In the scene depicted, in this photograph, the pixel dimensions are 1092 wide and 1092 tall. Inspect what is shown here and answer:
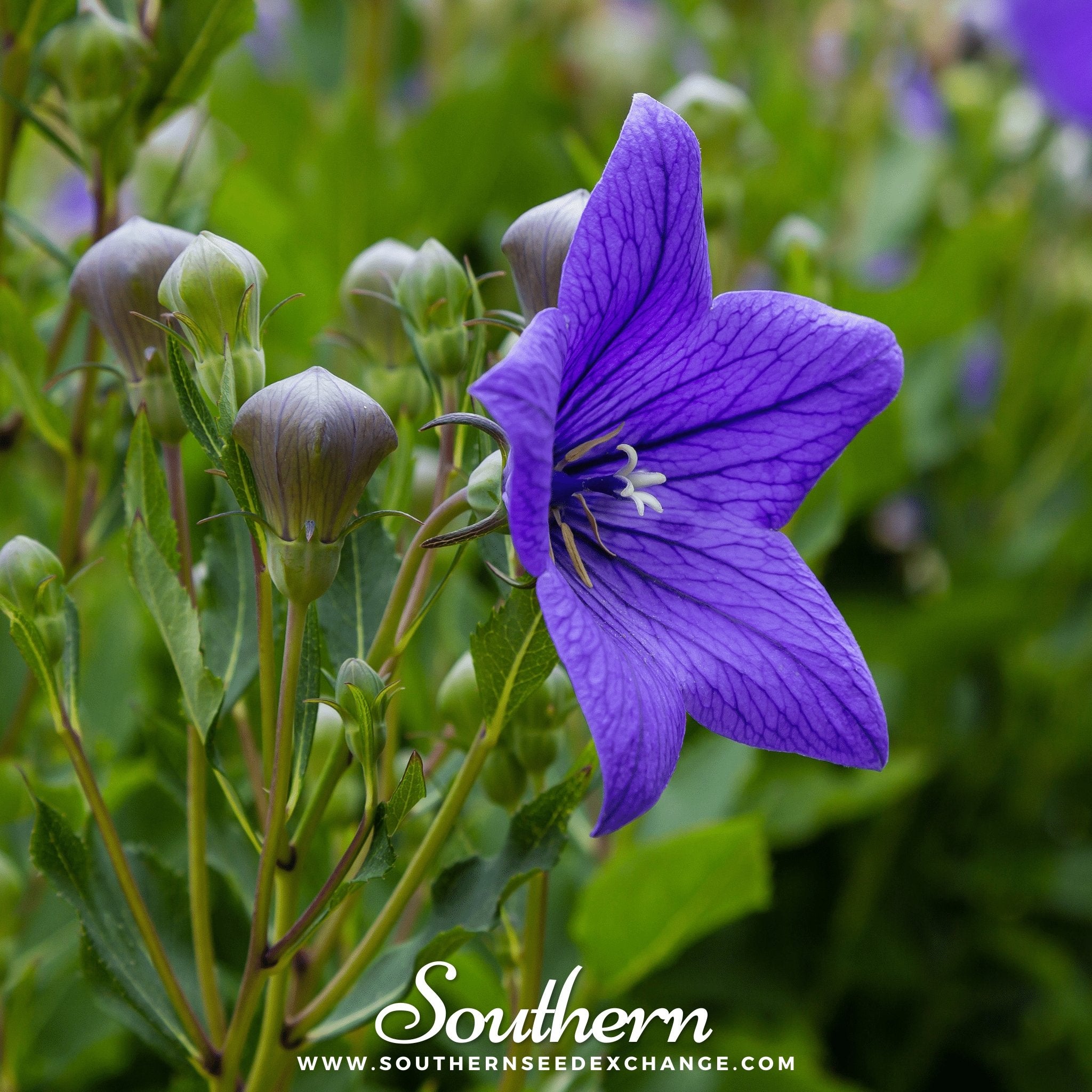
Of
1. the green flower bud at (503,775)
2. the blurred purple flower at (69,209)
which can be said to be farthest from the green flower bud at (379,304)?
the blurred purple flower at (69,209)

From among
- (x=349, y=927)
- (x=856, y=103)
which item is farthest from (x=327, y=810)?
(x=856, y=103)

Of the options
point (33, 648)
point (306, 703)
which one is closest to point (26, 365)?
point (33, 648)

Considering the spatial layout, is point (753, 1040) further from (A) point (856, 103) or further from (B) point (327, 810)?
(A) point (856, 103)

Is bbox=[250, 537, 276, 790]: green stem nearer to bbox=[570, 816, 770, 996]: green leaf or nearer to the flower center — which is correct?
the flower center

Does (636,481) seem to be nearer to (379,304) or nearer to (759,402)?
(759,402)

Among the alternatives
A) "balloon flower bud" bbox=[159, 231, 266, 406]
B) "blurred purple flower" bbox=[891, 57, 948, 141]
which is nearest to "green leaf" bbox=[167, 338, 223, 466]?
"balloon flower bud" bbox=[159, 231, 266, 406]

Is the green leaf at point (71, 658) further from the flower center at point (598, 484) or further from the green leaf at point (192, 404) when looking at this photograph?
the flower center at point (598, 484)

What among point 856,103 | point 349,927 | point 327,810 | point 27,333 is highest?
point 856,103
